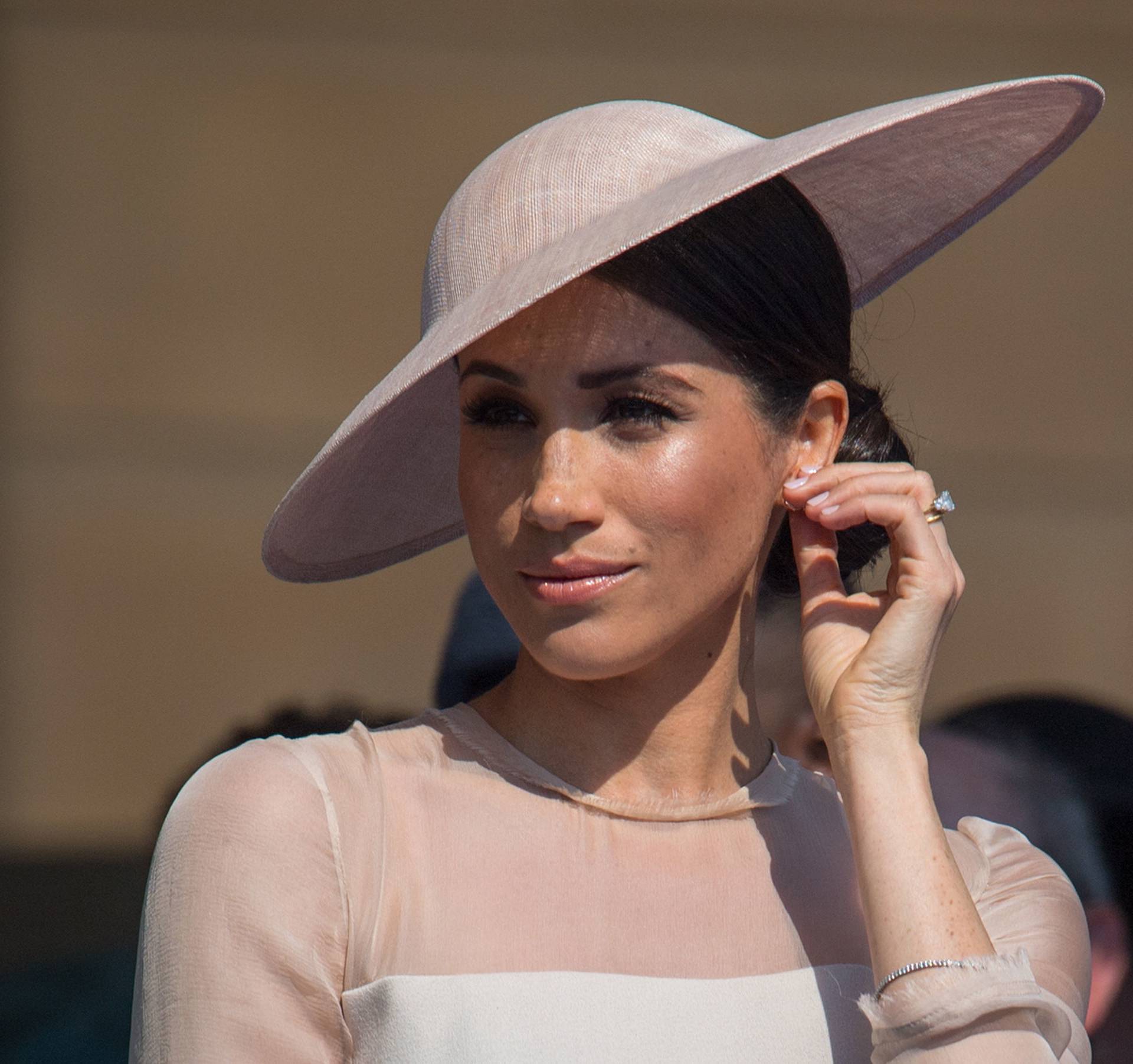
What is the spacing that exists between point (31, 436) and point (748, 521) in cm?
202

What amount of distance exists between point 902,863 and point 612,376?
58 cm

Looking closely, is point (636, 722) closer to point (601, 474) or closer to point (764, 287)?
point (601, 474)

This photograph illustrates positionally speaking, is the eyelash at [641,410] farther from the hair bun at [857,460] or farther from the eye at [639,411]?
the hair bun at [857,460]

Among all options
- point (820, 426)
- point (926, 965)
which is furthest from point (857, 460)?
point (926, 965)

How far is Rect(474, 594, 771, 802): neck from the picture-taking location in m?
1.86

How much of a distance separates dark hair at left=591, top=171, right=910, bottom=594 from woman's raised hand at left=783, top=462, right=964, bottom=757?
110 mm

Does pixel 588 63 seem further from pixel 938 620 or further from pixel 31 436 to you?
pixel 938 620

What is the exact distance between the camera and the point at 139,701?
3.32 meters

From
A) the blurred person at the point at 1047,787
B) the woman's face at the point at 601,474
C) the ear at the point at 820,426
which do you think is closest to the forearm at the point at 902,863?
the woman's face at the point at 601,474

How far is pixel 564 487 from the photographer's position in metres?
1.69

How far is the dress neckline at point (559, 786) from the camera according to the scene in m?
1.83

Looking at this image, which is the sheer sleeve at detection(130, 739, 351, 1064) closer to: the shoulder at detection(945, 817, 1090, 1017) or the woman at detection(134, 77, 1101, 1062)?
the woman at detection(134, 77, 1101, 1062)

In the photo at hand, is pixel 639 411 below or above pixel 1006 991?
above

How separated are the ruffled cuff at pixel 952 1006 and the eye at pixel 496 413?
0.69 m
